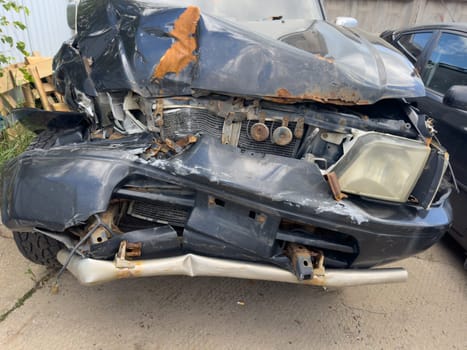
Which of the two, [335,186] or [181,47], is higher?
[181,47]

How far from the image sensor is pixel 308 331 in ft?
7.63

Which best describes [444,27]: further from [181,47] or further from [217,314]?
[217,314]

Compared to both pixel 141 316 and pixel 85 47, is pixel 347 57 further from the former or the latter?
pixel 141 316

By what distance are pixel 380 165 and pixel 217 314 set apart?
4.36 ft

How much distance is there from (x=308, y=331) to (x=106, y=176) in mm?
1513

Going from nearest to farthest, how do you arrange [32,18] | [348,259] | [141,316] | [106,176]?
[106,176] → [348,259] → [141,316] → [32,18]

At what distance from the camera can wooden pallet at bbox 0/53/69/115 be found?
4.10 metres

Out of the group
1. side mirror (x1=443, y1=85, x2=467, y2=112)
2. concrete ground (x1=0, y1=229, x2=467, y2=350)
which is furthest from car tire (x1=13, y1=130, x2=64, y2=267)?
side mirror (x1=443, y1=85, x2=467, y2=112)

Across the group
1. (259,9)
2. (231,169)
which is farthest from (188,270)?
(259,9)

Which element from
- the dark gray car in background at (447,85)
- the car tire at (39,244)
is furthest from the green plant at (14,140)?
the dark gray car in background at (447,85)

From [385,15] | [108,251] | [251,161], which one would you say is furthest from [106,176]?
[385,15]

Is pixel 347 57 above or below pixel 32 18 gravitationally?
above

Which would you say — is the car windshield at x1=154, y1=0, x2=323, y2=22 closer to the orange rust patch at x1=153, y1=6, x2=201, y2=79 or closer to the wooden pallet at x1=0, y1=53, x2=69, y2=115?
the orange rust patch at x1=153, y1=6, x2=201, y2=79

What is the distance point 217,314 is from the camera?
237 cm
